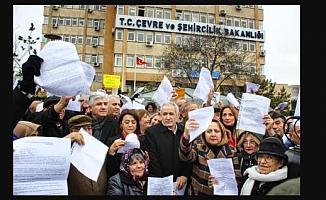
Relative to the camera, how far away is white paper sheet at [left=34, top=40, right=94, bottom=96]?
2787 millimetres

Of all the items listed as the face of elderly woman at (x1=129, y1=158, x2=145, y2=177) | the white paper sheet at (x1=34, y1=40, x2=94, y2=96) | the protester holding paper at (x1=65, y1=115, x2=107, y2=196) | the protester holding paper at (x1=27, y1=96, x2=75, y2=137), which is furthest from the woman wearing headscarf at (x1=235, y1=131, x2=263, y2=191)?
the protester holding paper at (x1=27, y1=96, x2=75, y2=137)

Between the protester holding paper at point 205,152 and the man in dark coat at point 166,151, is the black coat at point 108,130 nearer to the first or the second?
the man in dark coat at point 166,151

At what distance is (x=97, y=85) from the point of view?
42125 mm

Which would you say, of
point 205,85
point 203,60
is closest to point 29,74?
point 205,85

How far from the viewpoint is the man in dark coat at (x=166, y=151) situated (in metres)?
3.33

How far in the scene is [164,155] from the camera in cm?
343

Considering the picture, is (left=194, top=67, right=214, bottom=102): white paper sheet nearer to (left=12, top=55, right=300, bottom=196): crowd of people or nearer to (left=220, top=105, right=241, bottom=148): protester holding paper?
(left=220, top=105, right=241, bottom=148): protester holding paper

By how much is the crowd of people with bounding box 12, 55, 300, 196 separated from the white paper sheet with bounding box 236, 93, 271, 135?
7 cm

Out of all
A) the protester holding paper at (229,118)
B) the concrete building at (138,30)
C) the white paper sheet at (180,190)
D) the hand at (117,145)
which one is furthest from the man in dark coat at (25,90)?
the concrete building at (138,30)

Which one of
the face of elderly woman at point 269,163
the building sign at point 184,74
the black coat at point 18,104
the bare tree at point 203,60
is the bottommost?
the face of elderly woman at point 269,163

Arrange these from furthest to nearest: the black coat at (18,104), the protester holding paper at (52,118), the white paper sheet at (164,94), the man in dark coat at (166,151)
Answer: the white paper sheet at (164,94), the man in dark coat at (166,151), the protester holding paper at (52,118), the black coat at (18,104)

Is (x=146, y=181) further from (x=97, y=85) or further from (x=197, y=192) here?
(x=97, y=85)

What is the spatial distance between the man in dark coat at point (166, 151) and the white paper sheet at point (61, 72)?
3.19ft

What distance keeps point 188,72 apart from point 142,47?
1494 cm
